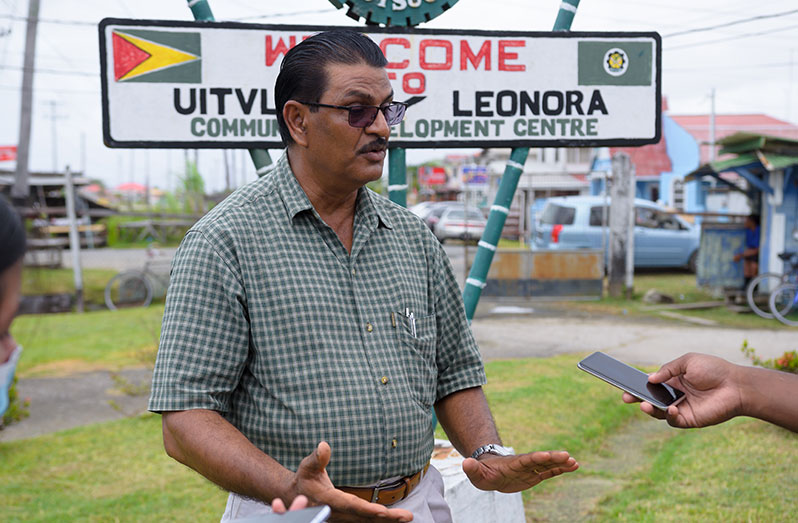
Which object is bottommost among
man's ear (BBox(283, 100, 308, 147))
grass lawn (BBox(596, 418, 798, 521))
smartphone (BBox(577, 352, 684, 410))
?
grass lawn (BBox(596, 418, 798, 521))

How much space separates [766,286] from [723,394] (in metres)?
10.5

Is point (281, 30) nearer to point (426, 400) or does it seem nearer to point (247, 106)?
point (247, 106)

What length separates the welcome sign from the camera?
110 inches

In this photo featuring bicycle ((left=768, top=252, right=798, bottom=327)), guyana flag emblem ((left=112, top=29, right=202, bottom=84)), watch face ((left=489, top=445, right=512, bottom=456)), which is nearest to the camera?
watch face ((left=489, top=445, right=512, bottom=456))

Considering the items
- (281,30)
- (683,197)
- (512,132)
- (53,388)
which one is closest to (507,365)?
(53,388)

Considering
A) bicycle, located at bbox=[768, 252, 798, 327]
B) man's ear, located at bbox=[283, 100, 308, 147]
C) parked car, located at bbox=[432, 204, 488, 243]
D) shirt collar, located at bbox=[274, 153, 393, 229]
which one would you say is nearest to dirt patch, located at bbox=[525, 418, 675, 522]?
shirt collar, located at bbox=[274, 153, 393, 229]

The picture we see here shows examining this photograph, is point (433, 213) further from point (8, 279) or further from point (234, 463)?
point (8, 279)

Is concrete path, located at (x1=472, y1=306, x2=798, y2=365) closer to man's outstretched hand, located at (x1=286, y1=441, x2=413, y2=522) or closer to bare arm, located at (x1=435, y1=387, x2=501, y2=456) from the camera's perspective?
bare arm, located at (x1=435, y1=387, x2=501, y2=456)

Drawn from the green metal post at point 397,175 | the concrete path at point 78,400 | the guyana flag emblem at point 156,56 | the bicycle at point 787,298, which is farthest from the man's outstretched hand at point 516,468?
the bicycle at point 787,298

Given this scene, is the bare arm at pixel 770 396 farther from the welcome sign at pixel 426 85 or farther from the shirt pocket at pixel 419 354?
the welcome sign at pixel 426 85

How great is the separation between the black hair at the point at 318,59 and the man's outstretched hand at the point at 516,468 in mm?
1034

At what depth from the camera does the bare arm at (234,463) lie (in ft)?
5.35

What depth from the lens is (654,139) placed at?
3.21m

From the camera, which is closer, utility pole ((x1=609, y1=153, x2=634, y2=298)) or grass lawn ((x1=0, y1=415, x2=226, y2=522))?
grass lawn ((x1=0, y1=415, x2=226, y2=522))
